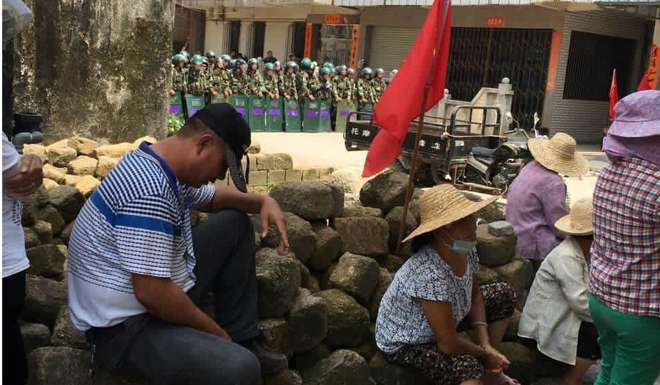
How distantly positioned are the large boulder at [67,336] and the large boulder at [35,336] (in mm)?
33

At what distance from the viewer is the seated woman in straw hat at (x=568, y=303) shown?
3742 mm

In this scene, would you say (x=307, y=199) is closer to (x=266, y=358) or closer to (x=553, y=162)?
(x=266, y=358)

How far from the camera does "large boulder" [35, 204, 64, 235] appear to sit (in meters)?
4.77

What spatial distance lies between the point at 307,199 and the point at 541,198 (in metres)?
1.56

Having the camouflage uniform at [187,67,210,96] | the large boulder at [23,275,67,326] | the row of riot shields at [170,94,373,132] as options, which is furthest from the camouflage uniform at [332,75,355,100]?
the large boulder at [23,275,67,326]

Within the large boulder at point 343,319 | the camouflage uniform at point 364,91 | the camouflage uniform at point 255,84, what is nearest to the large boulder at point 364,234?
the large boulder at point 343,319

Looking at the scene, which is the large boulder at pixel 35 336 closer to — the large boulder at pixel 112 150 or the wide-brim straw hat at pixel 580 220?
the wide-brim straw hat at pixel 580 220

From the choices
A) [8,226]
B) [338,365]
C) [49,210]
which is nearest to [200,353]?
[8,226]

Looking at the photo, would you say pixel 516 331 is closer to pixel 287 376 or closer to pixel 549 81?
pixel 287 376

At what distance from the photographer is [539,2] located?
52.6 feet

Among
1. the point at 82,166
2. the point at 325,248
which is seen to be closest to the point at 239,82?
the point at 82,166

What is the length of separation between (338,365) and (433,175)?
7559 millimetres

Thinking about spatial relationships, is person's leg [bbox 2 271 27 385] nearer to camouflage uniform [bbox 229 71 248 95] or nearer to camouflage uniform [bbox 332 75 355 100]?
camouflage uniform [bbox 229 71 248 95]

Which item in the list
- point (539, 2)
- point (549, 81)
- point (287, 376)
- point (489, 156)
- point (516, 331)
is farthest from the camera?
point (549, 81)
